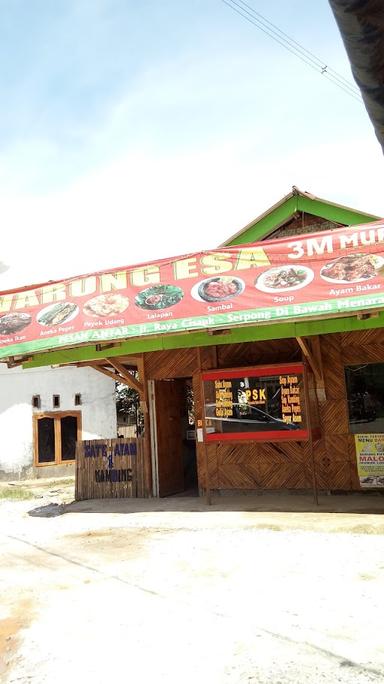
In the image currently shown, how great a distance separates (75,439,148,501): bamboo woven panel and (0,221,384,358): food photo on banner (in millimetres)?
3642

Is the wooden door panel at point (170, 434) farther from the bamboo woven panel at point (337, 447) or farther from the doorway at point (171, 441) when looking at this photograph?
the bamboo woven panel at point (337, 447)

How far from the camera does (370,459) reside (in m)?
11.1

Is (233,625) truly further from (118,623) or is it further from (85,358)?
(85,358)

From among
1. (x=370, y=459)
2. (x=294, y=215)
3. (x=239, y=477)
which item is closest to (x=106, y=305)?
(x=239, y=477)

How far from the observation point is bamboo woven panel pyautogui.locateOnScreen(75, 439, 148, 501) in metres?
13.4

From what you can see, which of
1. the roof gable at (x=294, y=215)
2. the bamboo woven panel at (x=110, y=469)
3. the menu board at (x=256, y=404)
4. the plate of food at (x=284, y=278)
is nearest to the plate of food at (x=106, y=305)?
the menu board at (x=256, y=404)

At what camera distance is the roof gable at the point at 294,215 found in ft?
39.7

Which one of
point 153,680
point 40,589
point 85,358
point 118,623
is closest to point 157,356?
point 85,358

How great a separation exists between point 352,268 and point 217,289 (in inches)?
95.5

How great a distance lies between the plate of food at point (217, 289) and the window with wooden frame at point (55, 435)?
1128cm

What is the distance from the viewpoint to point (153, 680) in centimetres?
397

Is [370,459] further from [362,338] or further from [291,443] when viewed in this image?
[362,338]

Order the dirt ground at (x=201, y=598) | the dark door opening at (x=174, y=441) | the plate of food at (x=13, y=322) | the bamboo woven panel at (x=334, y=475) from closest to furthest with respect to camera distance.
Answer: the dirt ground at (x=201, y=598) < the bamboo woven panel at (x=334, y=475) < the plate of food at (x=13, y=322) < the dark door opening at (x=174, y=441)

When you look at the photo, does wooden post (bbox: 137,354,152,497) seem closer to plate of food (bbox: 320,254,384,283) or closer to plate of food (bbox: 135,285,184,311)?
plate of food (bbox: 135,285,184,311)
